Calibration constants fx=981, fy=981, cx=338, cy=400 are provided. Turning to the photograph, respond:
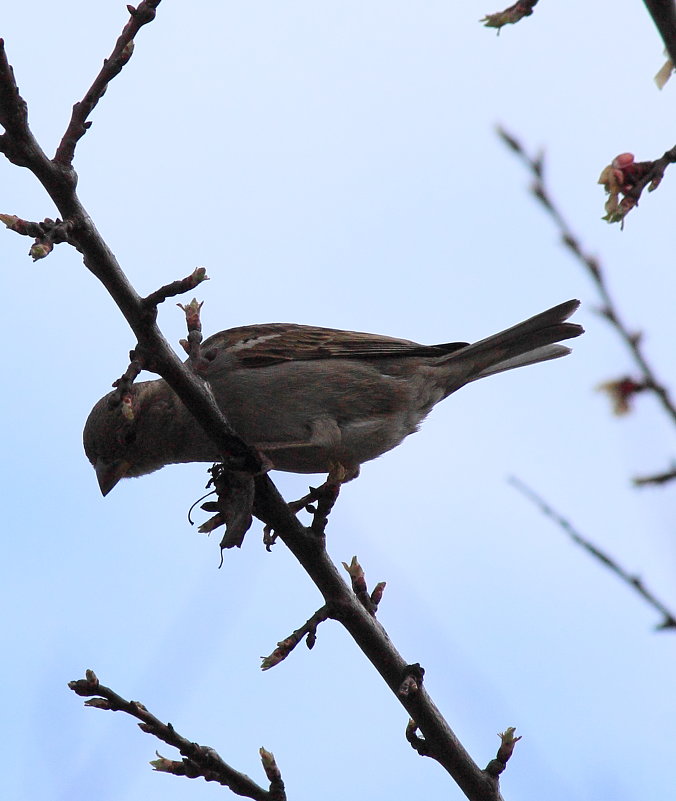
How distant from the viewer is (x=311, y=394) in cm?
538

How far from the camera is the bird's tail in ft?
18.5

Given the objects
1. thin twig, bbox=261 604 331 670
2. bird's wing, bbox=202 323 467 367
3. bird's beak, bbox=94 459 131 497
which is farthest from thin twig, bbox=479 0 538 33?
bird's beak, bbox=94 459 131 497

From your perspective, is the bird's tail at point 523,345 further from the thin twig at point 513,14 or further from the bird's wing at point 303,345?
the thin twig at point 513,14

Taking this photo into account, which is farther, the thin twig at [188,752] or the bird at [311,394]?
the bird at [311,394]

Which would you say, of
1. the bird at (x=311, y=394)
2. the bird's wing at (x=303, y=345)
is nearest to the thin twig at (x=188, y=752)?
the bird at (x=311, y=394)

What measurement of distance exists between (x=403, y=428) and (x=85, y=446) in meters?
1.95

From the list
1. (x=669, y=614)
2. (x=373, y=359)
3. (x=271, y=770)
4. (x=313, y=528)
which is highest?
(x=373, y=359)

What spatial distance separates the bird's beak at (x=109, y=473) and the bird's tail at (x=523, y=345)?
2060 mm

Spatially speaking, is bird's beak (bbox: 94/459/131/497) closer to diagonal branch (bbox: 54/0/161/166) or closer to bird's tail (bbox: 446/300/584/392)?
bird's tail (bbox: 446/300/584/392)

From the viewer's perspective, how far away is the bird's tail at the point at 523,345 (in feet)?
18.5

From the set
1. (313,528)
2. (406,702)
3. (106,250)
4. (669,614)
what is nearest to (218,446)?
(313,528)

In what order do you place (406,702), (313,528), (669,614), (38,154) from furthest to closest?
1. (313,528)
2. (406,702)
3. (38,154)
4. (669,614)

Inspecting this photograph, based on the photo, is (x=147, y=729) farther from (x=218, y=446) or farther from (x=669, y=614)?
(x=669, y=614)

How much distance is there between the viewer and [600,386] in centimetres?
232
